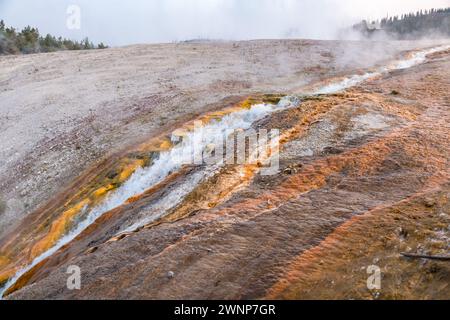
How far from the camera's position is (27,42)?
153 ft

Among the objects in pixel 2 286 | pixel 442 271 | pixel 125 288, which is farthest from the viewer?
pixel 2 286

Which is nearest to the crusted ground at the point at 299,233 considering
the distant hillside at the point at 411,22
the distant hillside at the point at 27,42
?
the distant hillside at the point at 27,42

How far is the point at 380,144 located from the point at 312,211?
3.29 metres

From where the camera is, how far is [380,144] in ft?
31.7

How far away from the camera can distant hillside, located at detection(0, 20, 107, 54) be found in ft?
146

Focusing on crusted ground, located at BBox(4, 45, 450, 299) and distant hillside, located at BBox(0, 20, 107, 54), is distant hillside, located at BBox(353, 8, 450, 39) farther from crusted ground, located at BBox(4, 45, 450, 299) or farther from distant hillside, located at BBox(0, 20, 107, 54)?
crusted ground, located at BBox(4, 45, 450, 299)

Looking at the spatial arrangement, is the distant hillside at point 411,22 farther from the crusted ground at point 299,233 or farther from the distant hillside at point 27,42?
the crusted ground at point 299,233

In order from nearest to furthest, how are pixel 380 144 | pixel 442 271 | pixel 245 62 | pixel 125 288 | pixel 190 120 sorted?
pixel 442 271 < pixel 125 288 < pixel 380 144 < pixel 190 120 < pixel 245 62

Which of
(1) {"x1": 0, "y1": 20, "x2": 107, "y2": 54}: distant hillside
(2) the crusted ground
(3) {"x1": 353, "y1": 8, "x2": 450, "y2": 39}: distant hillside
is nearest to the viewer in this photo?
(2) the crusted ground

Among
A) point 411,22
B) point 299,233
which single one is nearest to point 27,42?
point 299,233

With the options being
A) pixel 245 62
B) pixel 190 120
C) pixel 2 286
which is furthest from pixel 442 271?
pixel 245 62

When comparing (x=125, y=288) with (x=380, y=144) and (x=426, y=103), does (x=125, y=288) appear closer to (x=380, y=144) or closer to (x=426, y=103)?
(x=380, y=144)

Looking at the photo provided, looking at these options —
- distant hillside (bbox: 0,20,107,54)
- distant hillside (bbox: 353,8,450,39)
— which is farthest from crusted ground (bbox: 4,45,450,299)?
distant hillside (bbox: 353,8,450,39)

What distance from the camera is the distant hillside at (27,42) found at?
4453 centimetres
